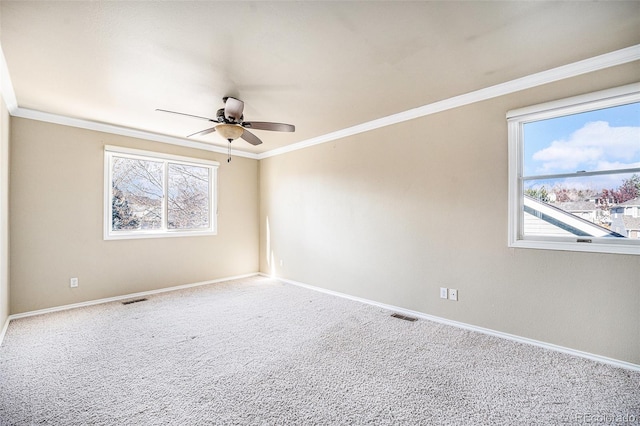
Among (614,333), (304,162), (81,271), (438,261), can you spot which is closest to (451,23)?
(438,261)

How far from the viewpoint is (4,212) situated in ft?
9.84

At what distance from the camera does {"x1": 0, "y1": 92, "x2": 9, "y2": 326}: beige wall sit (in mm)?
2840

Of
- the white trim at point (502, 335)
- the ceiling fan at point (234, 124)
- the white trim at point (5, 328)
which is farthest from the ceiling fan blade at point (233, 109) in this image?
the white trim at point (5, 328)

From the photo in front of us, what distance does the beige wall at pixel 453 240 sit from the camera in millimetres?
2346

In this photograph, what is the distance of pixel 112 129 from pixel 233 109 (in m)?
2.33

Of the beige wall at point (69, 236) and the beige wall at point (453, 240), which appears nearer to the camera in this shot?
the beige wall at point (453, 240)

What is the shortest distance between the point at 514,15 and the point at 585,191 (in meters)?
1.64

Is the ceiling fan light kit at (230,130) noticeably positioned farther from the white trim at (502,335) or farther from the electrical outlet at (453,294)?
the electrical outlet at (453,294)

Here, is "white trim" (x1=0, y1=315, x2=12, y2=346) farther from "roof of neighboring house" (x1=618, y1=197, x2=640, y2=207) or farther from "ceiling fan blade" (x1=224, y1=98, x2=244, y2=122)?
"roof of neighboring house" (x1=618, y1=197, x2=640, y2=207)

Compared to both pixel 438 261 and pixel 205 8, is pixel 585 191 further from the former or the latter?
pixel 205 8

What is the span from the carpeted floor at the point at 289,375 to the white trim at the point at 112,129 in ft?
7.91

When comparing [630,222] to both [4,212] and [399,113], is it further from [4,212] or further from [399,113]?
[4,212]

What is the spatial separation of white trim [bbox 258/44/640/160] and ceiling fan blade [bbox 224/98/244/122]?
1693mm

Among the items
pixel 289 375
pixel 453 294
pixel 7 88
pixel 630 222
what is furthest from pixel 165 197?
pixel 630 222
